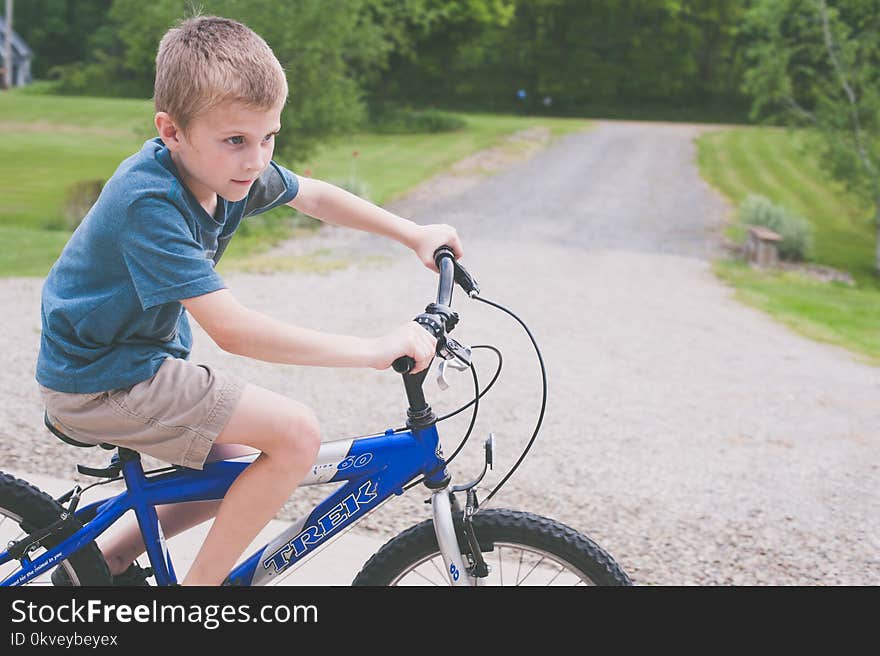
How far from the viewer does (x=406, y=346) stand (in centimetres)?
191

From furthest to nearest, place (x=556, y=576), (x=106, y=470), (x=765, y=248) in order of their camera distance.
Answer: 1. (x=765, y=248)
2. (x=556, y=576)
3. (x=106, y=470)

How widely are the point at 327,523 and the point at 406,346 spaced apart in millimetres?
553

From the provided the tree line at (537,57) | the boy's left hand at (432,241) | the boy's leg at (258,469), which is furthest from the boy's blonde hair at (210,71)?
the tree line at (537,57)

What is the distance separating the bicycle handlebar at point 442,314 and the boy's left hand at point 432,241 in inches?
2.4

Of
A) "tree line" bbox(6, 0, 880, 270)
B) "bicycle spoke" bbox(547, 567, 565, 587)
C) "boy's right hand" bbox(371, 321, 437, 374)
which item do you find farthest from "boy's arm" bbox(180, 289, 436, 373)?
"tree line" bbox(6, 0, 880, 270)

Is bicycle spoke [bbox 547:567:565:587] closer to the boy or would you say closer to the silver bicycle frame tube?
the silver bicycle frame tube

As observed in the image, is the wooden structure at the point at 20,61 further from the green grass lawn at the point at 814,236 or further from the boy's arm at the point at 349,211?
the boy's arm at the point at 349,211

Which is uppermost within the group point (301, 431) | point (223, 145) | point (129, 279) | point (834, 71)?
point (834, 71)

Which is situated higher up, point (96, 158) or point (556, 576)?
point (556, 576)

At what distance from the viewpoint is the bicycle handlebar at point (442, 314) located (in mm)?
1957

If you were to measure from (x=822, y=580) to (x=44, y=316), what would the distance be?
2978 mm

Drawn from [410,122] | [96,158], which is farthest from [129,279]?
[410,122]

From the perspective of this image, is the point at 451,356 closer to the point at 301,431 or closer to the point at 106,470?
the point at 301,431

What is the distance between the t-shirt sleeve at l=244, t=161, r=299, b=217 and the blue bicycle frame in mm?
596
